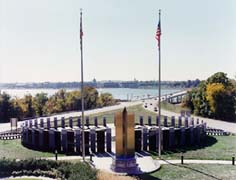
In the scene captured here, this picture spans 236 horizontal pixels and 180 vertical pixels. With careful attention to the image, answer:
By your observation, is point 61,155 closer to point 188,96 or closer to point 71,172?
point 71,172

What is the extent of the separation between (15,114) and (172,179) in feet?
133

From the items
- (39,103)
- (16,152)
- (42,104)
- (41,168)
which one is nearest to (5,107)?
(39,103)

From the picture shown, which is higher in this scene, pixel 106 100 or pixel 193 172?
pixel 106 100

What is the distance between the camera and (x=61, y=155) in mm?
25625

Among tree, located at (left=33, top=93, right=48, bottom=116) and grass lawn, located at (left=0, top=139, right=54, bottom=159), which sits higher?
tree, located at (left=33, top=93, right=48, bottom=116)

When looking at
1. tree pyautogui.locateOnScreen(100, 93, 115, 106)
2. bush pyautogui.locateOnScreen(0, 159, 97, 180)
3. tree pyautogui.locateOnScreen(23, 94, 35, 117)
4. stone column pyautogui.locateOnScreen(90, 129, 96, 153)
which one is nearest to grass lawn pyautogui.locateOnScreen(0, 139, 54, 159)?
stone column pyautogui.locateOnScreen(90, 129, 96, 153)

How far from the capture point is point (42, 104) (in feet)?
209

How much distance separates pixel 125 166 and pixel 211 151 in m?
8.29

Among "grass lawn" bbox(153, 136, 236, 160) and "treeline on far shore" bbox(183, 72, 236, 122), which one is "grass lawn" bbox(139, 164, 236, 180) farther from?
"treeline on far shore" bbox(183, 72, 236, 122)

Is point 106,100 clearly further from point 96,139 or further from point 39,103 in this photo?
point 96,139

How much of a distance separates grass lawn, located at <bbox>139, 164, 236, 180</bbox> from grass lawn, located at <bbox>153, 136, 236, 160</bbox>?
101 inches

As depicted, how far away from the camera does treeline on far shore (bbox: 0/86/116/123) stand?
54.5 metres

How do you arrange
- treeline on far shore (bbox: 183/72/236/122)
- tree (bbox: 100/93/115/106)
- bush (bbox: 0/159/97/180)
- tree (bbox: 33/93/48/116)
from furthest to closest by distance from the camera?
tree (bbox: 100/93/115/106) → tree (bbox: 33/93/48/116) → treeline on far shore (bbox: 183/72/236/122) → bush (bbox: 0/159/97/180)

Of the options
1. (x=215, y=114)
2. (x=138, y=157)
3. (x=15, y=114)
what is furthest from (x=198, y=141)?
(x=15, y=114)
